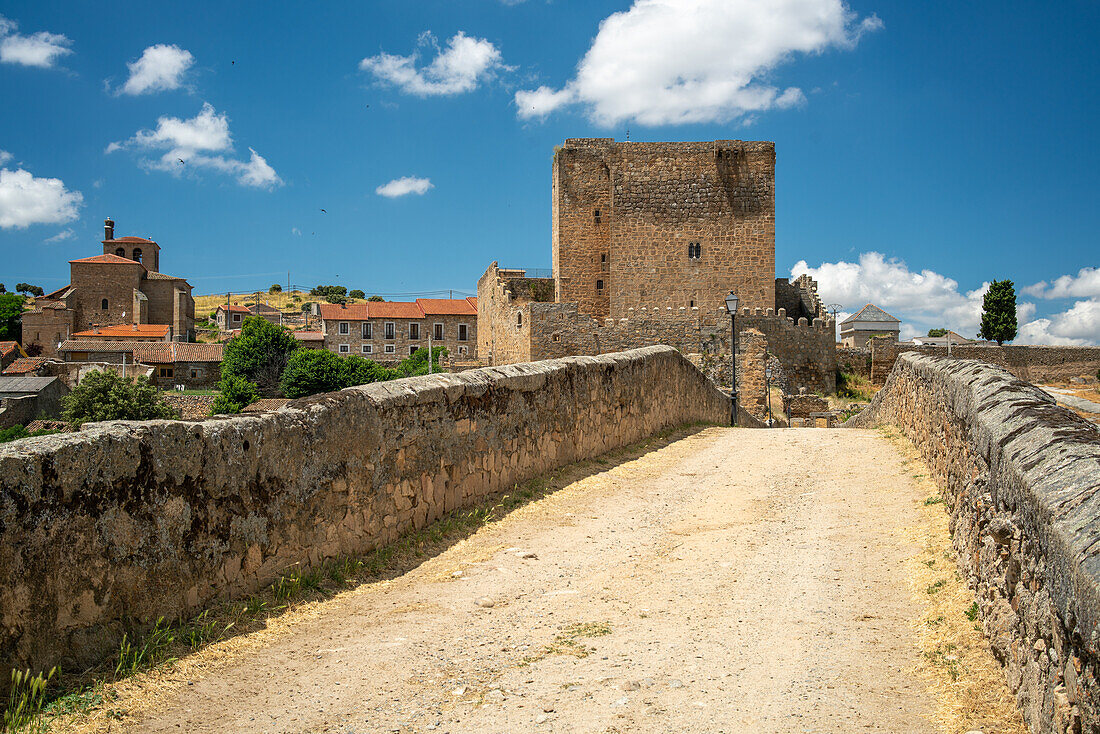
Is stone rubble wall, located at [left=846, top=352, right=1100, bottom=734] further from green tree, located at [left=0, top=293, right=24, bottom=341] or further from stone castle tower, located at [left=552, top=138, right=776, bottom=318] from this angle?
green tree, located at [left=0, top=293, right=24, bottom=341]

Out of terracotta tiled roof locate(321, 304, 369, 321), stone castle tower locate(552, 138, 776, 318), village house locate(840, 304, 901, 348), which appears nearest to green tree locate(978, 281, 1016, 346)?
village house locate(840, 304, 901, 348)

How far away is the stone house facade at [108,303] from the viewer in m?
73.6

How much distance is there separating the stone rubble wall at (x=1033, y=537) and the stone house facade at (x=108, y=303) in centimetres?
8100

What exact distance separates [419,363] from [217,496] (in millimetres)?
53751

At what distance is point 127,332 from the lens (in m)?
72.6

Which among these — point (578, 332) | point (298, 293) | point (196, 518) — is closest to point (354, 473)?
point (196, 518)

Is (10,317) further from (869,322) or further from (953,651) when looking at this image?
(953,651)

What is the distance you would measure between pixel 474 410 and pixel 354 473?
1.65 m

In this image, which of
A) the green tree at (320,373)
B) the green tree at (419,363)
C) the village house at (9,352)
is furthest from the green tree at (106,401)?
the village house at (9,352)

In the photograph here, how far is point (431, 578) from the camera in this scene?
5086 mm

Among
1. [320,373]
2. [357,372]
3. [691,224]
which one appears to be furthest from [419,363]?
[691,224]

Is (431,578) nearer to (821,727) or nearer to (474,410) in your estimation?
(474,410)

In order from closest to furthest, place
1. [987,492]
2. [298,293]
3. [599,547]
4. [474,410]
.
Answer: [987,492]
[599,547]
[474,410]
[298,293]

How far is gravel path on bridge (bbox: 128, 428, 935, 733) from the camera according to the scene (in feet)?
10.8
